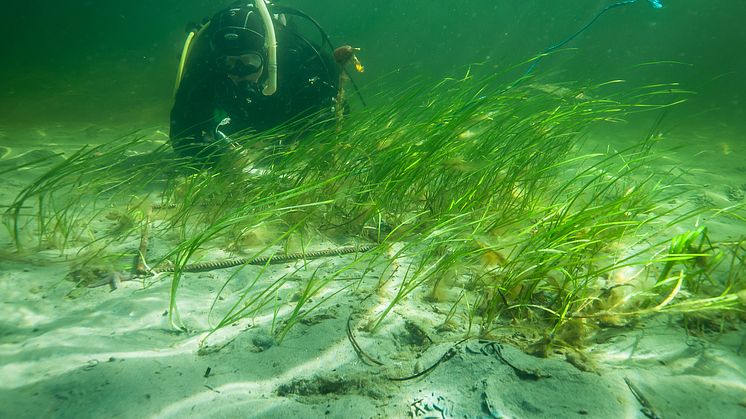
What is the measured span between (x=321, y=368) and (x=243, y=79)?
4.21 meters

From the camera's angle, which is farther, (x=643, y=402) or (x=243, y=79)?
(x=243, y=79)

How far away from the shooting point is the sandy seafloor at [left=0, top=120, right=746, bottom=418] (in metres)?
1.26

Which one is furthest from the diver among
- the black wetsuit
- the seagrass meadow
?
the seagrass meadow

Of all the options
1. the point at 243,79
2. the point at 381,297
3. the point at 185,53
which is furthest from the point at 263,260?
the point at 185,53

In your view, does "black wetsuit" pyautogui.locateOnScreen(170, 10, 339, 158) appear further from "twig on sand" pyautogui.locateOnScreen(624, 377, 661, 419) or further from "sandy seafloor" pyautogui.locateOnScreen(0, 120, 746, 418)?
"twig on sand" pyautogui.locateOnScreen(624, 377, 661, 419)

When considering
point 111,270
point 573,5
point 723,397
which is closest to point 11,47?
point 111,270

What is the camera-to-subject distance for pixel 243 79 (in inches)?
181

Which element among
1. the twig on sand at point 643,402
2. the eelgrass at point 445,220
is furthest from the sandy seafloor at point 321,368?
the eelgrass at point 445,220

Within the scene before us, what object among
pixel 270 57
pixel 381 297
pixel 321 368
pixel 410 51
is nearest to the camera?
pixel 321 368

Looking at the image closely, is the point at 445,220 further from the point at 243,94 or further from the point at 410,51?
the point at 410,51

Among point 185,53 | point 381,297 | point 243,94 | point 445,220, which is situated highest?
point 185,53

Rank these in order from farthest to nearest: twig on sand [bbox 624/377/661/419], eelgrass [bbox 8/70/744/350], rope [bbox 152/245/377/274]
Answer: rope [bbox 152/245/377/274] → eelgrass [bbox 8/70/744/350] → twig on sand [bbox 624/377/661/419]

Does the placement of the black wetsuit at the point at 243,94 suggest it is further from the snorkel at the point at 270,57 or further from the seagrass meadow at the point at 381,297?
the seagrass meadow at the point at 381,297

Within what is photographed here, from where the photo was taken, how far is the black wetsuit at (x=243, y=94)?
4.75 m
